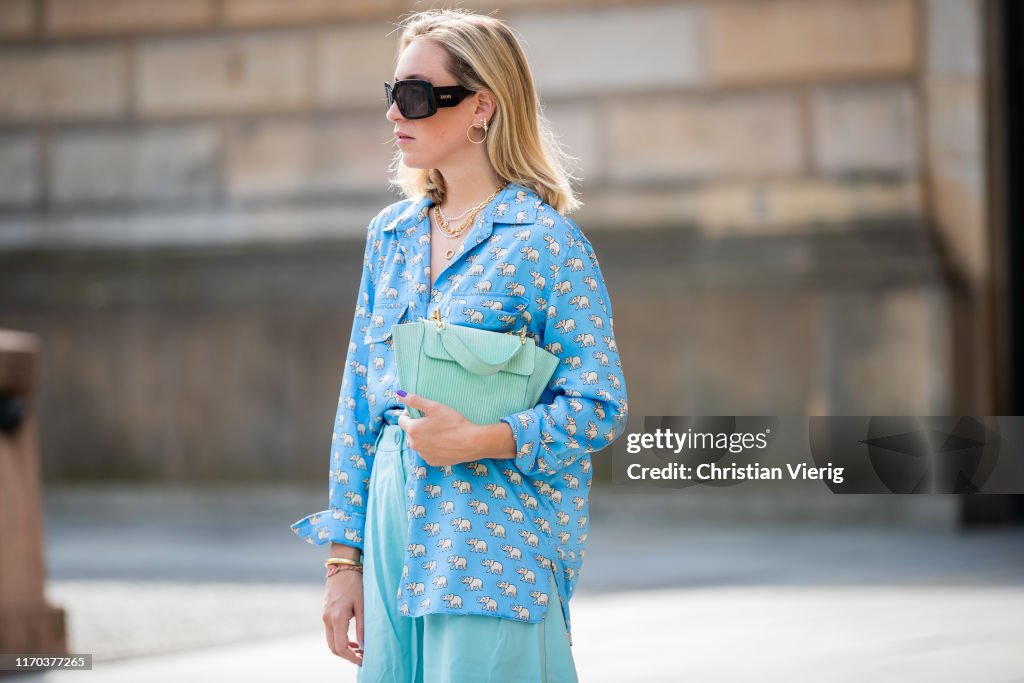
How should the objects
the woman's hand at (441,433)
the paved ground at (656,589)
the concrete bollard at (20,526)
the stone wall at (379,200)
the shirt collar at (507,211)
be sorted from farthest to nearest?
the stone wall at (379,200) → the concrete bollard at (20,526) → the paved ground at (656,589) → the shirt collar at (507,211) → the woman's hand at (441,433)

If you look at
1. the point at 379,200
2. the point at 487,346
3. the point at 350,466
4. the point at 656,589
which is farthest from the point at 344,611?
the point at 379,200

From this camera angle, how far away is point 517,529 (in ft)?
9.10

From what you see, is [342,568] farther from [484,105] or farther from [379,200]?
[379,200]

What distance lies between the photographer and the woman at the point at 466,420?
2.73 m

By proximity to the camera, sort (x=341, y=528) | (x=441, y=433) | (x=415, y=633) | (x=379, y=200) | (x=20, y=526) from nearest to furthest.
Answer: (x=441, y=433)
(x=415, y=633)
(x=341, y=528)
(x=20, y=526)
(x=379, y=200)

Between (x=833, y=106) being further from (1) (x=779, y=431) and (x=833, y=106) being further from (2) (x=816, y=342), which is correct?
(1) (x=779, y=431)

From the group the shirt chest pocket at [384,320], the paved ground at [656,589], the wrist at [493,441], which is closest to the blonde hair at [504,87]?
the shirt chest pocket at [384,320]

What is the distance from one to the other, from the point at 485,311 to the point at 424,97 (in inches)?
17.1

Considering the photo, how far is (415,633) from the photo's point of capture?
9.25 ft

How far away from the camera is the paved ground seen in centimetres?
562

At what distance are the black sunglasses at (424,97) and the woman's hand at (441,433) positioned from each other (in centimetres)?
56

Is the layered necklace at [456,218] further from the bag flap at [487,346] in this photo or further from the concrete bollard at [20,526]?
the concrete bollard at [20,526]

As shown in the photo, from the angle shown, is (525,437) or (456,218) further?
(456,218)

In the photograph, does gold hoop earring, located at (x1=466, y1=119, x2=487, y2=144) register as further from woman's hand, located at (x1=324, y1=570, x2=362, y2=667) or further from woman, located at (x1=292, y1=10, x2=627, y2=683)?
woman's hand, located at (x1=324, y1=570, x2=362, y2=667)
